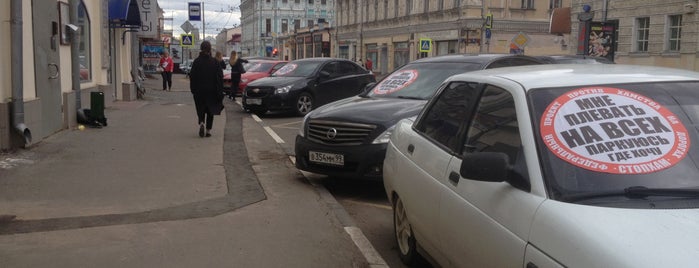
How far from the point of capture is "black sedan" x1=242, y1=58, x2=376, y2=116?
→ 1520cm

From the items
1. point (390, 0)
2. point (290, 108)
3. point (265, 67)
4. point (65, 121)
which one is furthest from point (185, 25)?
point (390, 0)

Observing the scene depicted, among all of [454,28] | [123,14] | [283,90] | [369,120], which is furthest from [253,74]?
[454,28]

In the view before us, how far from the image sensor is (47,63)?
986 cm

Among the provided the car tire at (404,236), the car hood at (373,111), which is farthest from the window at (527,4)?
the car tire at (404,236)

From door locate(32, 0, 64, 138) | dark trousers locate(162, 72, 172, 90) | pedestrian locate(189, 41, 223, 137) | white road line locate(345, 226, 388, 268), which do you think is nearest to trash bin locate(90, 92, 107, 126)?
door locate(32, 0, 64, 138)

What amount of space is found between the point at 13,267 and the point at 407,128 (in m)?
2.97

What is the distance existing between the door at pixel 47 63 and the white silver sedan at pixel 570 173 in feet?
25.2

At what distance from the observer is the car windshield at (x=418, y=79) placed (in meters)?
7.79

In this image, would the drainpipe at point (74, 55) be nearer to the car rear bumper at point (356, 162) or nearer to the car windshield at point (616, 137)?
the car rear bumper at point (356, 162)

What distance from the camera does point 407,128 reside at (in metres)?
4.89

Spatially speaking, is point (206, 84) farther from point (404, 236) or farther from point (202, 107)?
point (404, 236)

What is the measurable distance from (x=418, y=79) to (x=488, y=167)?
525 centimetres

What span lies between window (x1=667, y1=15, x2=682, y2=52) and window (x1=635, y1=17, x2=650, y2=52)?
46.8 inches

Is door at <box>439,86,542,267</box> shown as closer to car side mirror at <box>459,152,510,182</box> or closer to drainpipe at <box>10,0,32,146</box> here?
car side mirror at <box>459,152,510,182</box>
